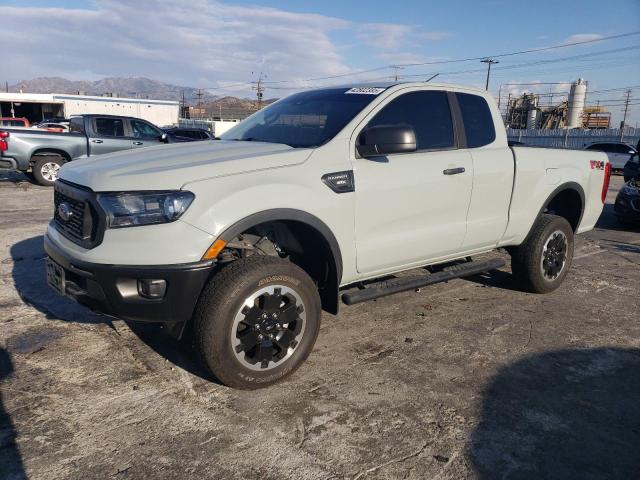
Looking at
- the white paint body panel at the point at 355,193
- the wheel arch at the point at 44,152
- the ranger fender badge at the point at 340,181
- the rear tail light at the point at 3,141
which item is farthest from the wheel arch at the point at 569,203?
the rear tail light at the point at 3,141

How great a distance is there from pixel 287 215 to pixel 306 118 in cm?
117

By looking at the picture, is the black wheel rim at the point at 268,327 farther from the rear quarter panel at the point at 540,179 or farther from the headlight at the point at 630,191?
the headlight at the point at 630,191

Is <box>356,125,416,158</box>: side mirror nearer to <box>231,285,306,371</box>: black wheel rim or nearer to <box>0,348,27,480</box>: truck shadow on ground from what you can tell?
<box>231,285,306,371</box>: black wheel rim

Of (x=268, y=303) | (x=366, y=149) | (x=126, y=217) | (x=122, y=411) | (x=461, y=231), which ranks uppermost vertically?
(x=366, y=149)

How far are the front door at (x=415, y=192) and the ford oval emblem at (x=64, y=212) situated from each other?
1842 mm

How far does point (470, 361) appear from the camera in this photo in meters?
3.69

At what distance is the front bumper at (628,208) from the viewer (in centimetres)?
919

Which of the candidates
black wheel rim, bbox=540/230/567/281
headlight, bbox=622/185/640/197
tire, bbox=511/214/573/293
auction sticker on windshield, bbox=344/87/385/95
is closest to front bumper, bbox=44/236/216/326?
auction sticker on windshield, bbox=344/87/385/95

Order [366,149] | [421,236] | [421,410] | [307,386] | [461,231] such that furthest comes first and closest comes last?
[461,231]
[421,236]
[366,149]
[307,386]
[421,410]

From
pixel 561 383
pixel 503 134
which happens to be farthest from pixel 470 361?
pixel 503 134

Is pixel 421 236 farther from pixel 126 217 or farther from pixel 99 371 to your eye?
pixel 99 371

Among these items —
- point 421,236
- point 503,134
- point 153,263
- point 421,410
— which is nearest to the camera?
point 153,263

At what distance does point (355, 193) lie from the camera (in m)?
3.48

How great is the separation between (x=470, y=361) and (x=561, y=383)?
1.96 ft
